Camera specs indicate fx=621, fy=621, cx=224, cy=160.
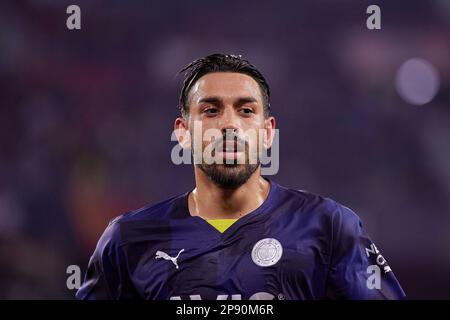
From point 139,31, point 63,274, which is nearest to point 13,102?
point 139,31

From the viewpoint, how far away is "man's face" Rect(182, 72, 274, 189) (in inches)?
103

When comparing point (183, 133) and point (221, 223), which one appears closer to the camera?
point (221, 223)

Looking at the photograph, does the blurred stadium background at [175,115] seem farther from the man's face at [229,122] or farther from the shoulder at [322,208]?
the man's face at [229,122]

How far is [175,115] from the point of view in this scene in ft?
15.8

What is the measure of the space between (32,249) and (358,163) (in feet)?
8.32

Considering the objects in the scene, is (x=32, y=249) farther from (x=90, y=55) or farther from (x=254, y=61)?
(x=254, y=61)

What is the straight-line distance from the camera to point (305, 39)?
16.4ft

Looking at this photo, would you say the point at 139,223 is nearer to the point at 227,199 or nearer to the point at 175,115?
the point at 227,199

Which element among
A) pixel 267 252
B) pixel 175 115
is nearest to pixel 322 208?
pixel 267 252

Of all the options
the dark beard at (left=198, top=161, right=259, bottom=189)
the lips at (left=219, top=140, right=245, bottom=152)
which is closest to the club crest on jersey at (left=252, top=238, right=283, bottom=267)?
the dark beard at (left=198, top=161, right=259, bottom=189)

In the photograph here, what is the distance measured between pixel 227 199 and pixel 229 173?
0.55 feet

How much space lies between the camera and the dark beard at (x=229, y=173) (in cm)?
265

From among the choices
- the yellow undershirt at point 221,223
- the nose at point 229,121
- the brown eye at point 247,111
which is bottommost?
the yellow undershirt at point 221,223

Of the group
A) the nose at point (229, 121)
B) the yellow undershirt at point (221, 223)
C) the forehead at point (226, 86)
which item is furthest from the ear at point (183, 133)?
the yellow undershirt at point (221, 223)
